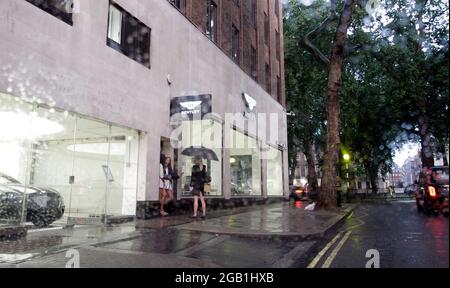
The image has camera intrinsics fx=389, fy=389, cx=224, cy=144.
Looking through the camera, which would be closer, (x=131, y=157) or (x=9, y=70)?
(x=9, y=70)

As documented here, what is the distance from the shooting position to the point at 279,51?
28469 mm

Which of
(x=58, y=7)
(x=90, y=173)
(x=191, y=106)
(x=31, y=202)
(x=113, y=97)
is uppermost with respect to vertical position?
(x=58, y=7)

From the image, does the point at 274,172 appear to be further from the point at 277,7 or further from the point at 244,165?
the point at 277,7

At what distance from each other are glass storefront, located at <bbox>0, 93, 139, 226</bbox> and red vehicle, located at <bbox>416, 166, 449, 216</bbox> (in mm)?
8000

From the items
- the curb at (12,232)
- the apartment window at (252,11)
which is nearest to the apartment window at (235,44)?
the apartment window at (252,11)

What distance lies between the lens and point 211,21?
17688 millimetres

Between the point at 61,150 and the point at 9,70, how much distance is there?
2.94 m

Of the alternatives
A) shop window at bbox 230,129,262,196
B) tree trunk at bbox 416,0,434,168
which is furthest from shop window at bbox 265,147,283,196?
tree trunk at bbox 416,0,434,168

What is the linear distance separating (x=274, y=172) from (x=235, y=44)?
30.6 feet

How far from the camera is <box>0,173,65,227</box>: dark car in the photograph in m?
7.74

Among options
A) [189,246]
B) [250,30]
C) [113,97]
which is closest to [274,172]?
[250,30]

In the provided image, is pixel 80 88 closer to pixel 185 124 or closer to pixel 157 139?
pixel 157 139

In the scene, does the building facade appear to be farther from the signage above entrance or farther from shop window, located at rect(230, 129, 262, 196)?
shop window, located at rect(230, 129, 262, 196)
